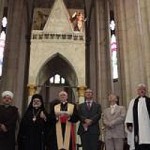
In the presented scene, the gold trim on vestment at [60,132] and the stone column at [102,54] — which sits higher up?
the stone column at [102,54]

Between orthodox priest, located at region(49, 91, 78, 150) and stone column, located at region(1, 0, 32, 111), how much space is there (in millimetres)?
10120

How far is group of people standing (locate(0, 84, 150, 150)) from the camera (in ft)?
18.1

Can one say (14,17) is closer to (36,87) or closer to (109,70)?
(36,87)

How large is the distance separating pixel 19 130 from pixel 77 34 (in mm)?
10714

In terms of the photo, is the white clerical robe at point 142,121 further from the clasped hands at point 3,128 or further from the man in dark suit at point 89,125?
the clasped hands at point 3,128

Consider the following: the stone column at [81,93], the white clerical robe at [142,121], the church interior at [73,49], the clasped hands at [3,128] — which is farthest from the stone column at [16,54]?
the white clerical robe at [142,121]

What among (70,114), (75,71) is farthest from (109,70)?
(70,114)

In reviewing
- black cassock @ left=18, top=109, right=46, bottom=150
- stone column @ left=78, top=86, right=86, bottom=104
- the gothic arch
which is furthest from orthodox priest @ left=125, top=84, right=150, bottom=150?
the gothic arch

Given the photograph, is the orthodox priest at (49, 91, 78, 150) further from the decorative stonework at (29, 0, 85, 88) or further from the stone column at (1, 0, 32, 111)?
the stone column at (1, 0, 32, 111)

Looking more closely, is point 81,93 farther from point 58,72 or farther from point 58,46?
point 58,72

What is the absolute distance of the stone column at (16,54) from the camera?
52.6 feet

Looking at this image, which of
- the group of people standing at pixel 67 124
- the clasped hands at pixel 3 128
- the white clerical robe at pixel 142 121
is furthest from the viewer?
the white clerical robe at pixel 142 121

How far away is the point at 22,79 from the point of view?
1816 centimetres

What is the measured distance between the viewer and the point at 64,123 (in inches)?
232
